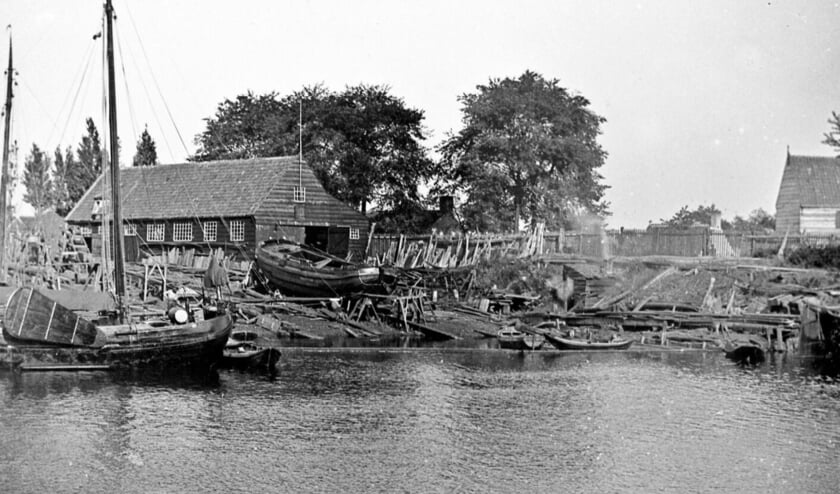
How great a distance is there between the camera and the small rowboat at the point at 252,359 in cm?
3145

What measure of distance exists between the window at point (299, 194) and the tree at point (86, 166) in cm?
3596

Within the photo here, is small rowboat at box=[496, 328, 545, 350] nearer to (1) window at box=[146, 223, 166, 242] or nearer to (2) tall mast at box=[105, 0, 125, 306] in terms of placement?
(2) tall mast at box=[105, 0, 125, 306]

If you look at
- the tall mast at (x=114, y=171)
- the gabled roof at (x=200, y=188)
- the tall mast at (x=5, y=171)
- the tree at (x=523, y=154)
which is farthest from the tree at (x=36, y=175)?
the tall mast at (x=114, y=171)

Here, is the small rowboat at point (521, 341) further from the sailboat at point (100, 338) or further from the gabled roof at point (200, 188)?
the gabled roof at point (200, 188)

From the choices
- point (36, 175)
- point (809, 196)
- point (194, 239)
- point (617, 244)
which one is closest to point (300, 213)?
point (194, 239)

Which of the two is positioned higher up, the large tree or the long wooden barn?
the large tree

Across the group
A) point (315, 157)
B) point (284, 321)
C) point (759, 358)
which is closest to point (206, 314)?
point (284, 321)

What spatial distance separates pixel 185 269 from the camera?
5306 cm

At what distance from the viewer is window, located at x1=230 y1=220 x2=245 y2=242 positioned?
5616cm

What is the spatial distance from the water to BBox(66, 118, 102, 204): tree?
6071cm

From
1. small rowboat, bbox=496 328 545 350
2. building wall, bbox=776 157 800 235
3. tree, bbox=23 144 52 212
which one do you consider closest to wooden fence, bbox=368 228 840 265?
building wall, bbox=776 157 800 235

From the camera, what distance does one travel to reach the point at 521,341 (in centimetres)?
3650

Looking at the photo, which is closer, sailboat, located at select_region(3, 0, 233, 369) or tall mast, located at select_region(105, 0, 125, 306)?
sailboat, located at select_region(3, 0, 233, 369)

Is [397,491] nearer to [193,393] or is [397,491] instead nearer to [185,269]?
[193,393]
